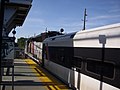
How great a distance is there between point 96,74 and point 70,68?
4256mm

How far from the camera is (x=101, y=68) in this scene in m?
10.0

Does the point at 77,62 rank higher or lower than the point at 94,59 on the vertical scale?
lower

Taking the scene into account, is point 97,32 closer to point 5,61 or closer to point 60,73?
point 5,61

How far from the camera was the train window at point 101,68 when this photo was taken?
30.2 feet

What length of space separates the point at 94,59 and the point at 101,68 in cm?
76

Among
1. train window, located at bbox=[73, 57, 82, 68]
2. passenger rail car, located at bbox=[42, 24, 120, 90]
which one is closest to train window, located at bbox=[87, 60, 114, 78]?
passenger rail car, located at bbox=[42, 24, 120, 90]

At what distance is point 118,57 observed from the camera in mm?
8633

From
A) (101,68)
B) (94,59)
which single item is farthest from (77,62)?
(101,68)

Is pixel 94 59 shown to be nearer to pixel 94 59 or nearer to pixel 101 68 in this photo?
pixel 94 59

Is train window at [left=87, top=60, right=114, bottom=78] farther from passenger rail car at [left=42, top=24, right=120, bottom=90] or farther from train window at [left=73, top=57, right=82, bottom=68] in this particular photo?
train window at [left=73, top=57, right=82, bottom=68]

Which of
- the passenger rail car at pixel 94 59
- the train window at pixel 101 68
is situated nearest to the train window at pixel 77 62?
the passenger rail car at pixel 94 59

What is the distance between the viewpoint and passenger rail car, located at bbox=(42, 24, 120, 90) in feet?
29.3

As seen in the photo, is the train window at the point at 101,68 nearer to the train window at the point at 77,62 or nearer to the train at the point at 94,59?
the train at the point at 94,59

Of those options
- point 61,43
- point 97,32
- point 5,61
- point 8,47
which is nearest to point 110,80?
point 97,32
